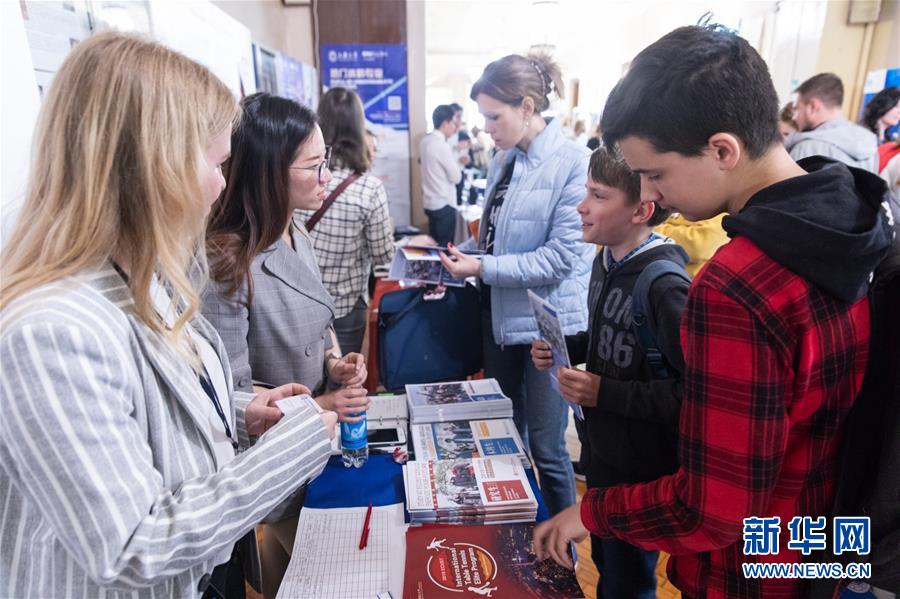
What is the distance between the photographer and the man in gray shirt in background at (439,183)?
4590 mm

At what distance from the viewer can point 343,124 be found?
90.7 inches

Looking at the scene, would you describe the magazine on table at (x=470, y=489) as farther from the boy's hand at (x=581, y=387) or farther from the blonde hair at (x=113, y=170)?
the blonde hair at (x=113, y=170)

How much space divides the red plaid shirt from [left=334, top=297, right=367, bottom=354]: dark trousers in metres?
1.69

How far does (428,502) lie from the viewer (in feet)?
3.39

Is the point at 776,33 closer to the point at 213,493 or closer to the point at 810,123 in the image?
the point at 810,123

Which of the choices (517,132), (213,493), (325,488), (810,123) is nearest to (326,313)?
(325,488)

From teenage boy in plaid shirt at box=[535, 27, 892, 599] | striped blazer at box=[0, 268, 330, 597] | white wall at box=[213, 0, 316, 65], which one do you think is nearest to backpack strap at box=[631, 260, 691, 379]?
teenage boy in plaid shirt at box=[535, 27, 892, 599]

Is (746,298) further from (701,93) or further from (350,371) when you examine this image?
(350,371)

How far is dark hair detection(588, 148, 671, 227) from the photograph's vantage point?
4.15ft

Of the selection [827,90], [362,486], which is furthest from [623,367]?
[827,90]

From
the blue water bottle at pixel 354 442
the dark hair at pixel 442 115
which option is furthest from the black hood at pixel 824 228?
the dark hair at pixel 442 115

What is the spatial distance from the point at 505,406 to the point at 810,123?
3.23m

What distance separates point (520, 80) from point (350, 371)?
3.73 feet

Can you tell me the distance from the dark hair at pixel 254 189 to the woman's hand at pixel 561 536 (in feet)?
2.67
